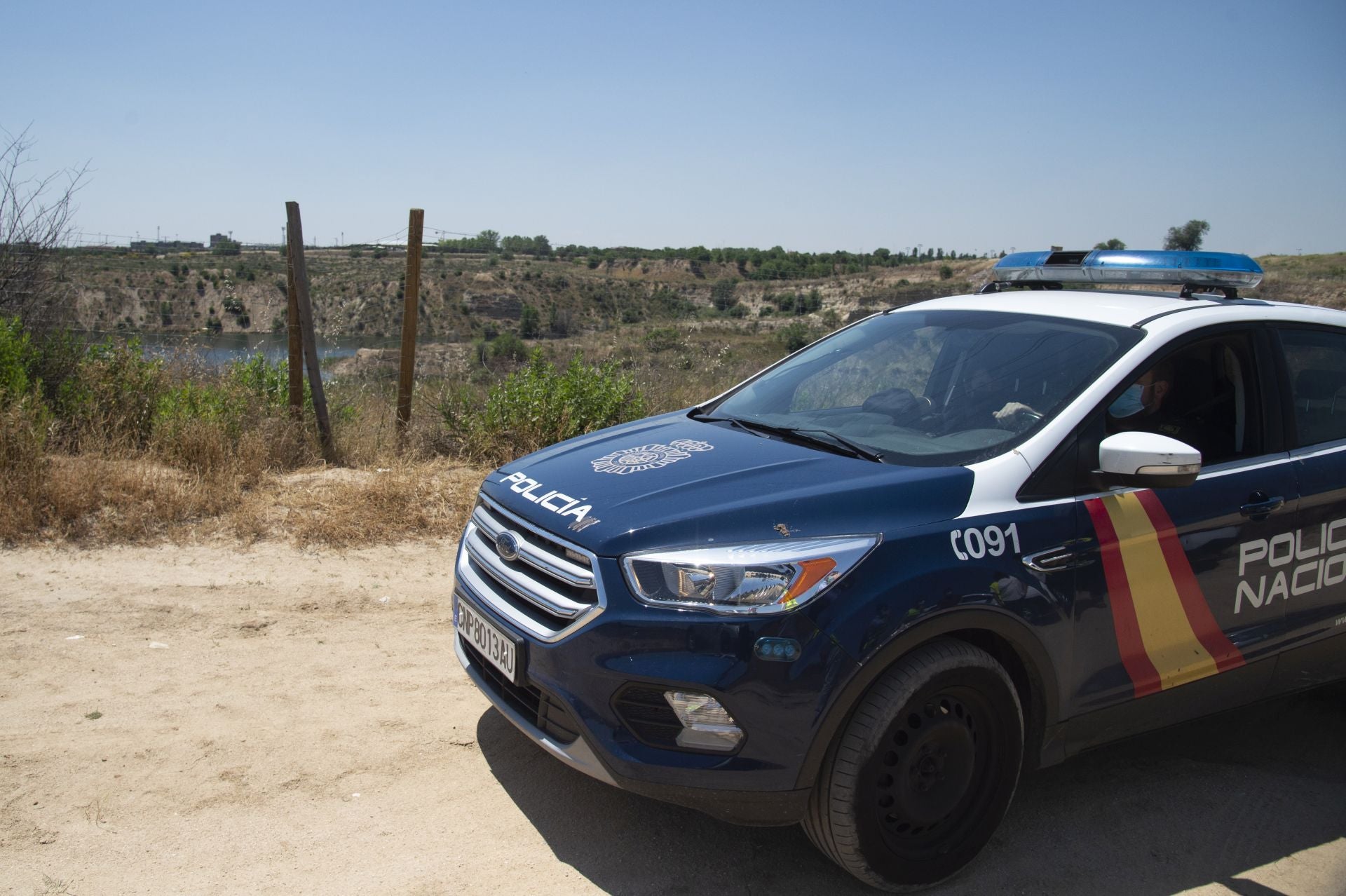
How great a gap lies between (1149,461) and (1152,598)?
1.72 feet

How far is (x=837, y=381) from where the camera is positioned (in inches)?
170

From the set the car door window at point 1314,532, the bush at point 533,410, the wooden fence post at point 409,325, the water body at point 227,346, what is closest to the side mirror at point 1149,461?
the car door window at point 1314,532

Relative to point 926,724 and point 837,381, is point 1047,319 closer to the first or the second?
point 837,381

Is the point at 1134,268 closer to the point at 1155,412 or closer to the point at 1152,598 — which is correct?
the point at 1155,412

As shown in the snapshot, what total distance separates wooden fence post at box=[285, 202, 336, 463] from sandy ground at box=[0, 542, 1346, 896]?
3003 mm

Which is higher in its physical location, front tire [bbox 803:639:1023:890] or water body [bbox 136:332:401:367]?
water body [bbox 136:332:401:367]

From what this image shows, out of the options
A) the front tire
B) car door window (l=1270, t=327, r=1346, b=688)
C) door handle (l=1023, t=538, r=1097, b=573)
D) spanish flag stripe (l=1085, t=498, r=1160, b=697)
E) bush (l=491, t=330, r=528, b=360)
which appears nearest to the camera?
the front tire

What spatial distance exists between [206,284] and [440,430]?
8.94 m

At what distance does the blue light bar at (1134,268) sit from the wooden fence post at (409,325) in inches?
196

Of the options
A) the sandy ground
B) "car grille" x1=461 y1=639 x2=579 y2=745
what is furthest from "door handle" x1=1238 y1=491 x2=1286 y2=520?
"car grille" x1=461 y1=639 x2=579 y2=745

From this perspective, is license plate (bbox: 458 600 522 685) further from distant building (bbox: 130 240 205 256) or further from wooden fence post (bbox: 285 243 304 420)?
distant building (bbox: 130 240 205 256)

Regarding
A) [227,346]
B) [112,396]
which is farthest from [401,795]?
[227,346]

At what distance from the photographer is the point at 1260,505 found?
3.50 m

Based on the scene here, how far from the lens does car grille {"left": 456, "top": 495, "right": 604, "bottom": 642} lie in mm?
2926
